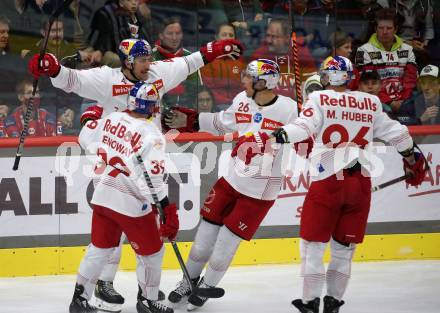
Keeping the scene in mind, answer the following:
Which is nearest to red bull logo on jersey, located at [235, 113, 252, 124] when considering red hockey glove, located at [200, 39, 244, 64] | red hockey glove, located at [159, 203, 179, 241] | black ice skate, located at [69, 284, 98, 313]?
red hockey glove, located at [200, 39, 244, 64]

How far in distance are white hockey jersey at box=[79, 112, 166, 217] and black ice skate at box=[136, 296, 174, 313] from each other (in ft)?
1.95

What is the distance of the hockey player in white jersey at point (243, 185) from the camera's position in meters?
7.27

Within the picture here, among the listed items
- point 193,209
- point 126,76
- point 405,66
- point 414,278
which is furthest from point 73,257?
point 405,66

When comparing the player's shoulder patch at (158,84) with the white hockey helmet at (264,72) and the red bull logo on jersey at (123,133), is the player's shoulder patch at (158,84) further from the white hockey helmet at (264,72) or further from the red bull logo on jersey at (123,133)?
the red bull logo on jersey at (123,133)

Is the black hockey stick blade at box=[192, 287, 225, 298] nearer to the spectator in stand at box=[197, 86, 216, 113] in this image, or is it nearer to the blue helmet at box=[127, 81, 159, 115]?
the blue helmet at box=[127, 81, 159, 115]

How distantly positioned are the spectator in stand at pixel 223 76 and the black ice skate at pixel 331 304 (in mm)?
2191

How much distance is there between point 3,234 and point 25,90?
1.01 meters

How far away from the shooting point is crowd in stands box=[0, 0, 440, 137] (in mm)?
8281

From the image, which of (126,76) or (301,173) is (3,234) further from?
(301,173)

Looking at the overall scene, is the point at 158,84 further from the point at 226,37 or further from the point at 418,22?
the point at 418,22

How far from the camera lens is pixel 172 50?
8.66 metres

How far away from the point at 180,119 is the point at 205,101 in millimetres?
1262

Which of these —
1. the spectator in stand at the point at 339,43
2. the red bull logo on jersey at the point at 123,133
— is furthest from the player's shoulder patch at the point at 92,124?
the spectator in stand at the point at 339,43

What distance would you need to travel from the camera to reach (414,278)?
822cm
